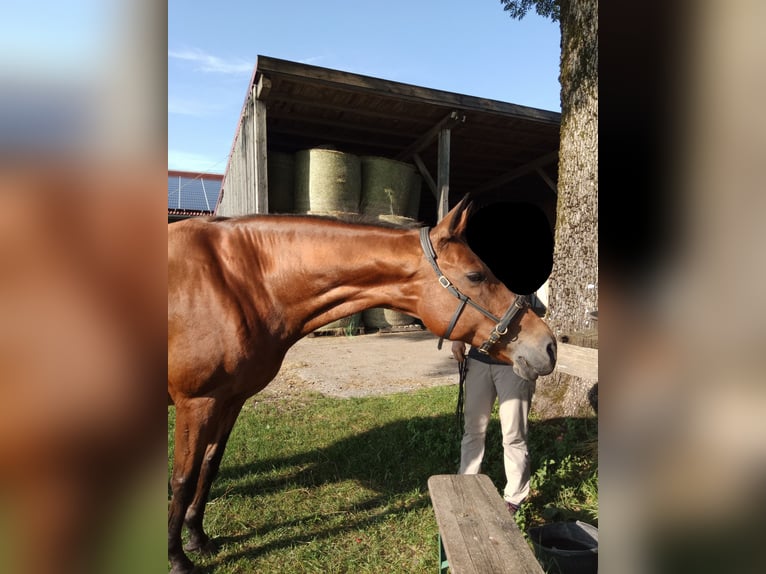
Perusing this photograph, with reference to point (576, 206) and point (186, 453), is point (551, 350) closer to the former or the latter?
point (186, 453)

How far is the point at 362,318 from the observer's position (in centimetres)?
1011

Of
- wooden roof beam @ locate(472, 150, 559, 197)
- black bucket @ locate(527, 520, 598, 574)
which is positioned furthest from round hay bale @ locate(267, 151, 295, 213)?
black bucket @ locate(527, 520, 598, 574)

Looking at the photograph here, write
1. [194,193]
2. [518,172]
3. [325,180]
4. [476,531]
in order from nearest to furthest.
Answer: [476,531] < [325,180] < [518,172] < [194,193]

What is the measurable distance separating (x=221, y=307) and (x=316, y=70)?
20.8ft

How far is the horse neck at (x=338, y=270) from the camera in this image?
2.41m

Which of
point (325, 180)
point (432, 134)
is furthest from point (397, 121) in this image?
point (325, 180)

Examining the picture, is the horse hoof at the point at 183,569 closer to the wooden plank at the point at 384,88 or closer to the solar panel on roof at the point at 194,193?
the wooden plank at the point at 384,88

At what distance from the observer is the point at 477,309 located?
2.34 meters

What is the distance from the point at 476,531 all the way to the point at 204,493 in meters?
1.61

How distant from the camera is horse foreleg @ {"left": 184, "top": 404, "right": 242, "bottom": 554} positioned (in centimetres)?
261

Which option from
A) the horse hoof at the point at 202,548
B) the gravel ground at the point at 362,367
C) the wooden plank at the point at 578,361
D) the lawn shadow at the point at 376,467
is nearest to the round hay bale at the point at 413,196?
the gravel ground at the point at 362,367
